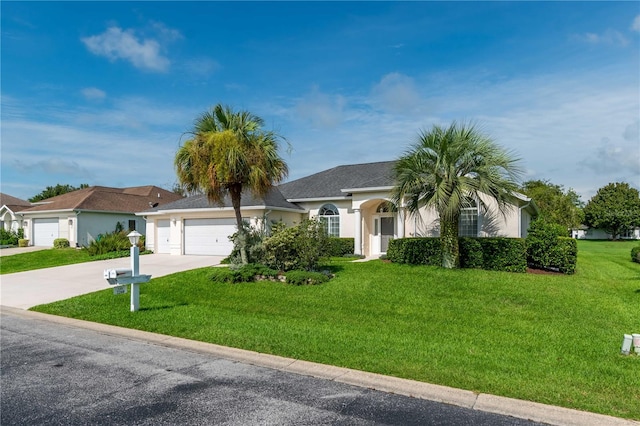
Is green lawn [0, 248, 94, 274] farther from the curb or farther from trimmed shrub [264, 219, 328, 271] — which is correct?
the curb

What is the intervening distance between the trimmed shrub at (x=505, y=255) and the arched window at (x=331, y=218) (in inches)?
353

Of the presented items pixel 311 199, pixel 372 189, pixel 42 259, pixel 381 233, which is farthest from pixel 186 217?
pixel 381 233

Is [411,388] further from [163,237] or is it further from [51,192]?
[51,192]

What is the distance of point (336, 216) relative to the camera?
2231 cm

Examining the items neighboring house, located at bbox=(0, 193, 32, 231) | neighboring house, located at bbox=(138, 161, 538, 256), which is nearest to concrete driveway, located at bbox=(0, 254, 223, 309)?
neighboring house, located at bbox=(138, 161, 538, 256)

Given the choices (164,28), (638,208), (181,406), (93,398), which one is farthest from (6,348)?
(638,208)

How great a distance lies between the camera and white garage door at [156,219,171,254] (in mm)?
24867

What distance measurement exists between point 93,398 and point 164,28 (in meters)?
11.9

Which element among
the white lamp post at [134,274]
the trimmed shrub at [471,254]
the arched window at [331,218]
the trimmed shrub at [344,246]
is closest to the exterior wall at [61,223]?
the arched window at [331,218]

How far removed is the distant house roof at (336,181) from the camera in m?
22.1

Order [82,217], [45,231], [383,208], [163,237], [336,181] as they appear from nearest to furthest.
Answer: [383,208] < [336,181] < [163,237] < [82,217] < [45,231]

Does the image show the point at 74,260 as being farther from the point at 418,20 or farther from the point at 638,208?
the point at 638,208

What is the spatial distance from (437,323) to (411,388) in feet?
11.9

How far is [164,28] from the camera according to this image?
513 inches
